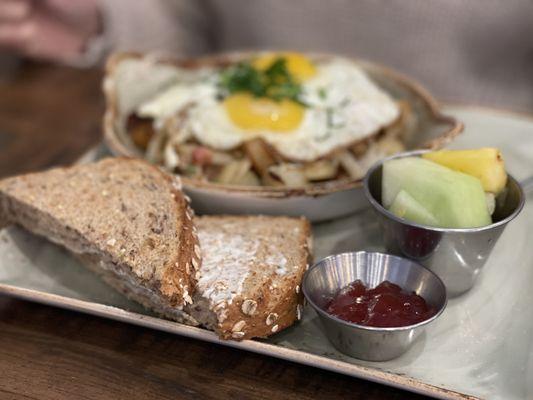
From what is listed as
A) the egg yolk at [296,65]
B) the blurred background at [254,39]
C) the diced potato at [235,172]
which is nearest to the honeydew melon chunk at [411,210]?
the diced potato at [235,172]

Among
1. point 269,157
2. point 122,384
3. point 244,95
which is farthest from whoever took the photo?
point 244,95

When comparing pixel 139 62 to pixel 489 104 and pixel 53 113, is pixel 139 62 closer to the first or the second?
pixel 53 113

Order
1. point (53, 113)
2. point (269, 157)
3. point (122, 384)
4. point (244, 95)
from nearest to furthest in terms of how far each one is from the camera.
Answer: point (122, 384), point (269, 157), point (244, 95), point (53, 113)

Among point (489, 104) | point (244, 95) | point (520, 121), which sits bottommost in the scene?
point (489, 104)

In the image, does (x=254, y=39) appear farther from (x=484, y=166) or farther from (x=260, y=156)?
(x=484, y=166)

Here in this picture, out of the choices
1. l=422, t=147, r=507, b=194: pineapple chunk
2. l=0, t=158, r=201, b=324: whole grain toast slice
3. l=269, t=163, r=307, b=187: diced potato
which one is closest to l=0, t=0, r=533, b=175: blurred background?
l=0, t=158, r=201, b=324: whole grain toast slice

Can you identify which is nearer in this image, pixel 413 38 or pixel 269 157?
pixel 269 157

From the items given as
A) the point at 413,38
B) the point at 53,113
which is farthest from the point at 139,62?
the point at 413,38

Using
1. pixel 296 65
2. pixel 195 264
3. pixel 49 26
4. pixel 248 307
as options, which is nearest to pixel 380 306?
pixel 248 307
